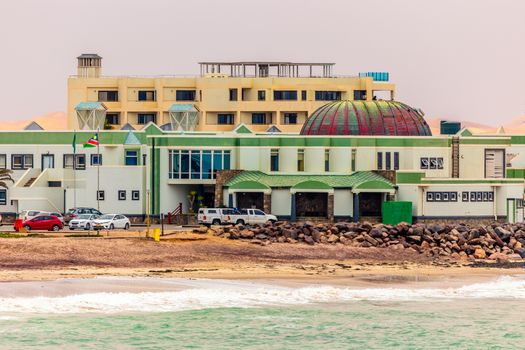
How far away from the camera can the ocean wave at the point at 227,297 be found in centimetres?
5656

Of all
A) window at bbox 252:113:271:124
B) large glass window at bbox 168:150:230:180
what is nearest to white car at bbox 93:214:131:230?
large glass window at bbox 168:150:230:180

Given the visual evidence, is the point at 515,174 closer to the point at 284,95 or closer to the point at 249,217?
the point at 249,217

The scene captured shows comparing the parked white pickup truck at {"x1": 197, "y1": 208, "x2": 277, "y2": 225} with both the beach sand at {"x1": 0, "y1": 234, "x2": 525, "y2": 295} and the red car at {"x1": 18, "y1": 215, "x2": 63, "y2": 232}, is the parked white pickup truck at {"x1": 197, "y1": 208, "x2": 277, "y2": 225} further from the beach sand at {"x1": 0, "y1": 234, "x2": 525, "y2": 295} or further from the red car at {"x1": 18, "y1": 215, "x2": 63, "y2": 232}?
the beach sand at {"x1": 0, "y1": 234, "x2": 525, "y2": 295}

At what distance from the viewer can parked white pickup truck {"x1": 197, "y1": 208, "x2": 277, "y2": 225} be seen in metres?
96.0

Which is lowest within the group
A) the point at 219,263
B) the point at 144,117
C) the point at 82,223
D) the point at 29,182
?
the point at 219,263

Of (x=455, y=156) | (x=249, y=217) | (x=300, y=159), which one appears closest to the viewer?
(x=249, y=217)

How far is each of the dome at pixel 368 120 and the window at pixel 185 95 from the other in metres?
40.1

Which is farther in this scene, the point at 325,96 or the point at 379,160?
the point at 325,96

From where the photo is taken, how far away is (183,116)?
136 metres

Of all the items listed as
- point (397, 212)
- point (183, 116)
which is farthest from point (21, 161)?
point (397, 212)

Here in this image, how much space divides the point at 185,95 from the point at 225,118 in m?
5.33

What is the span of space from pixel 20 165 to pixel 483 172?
125 feet

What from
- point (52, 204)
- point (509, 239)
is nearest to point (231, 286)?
point (509, 239)

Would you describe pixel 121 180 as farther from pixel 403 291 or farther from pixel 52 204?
pixel 403 291
